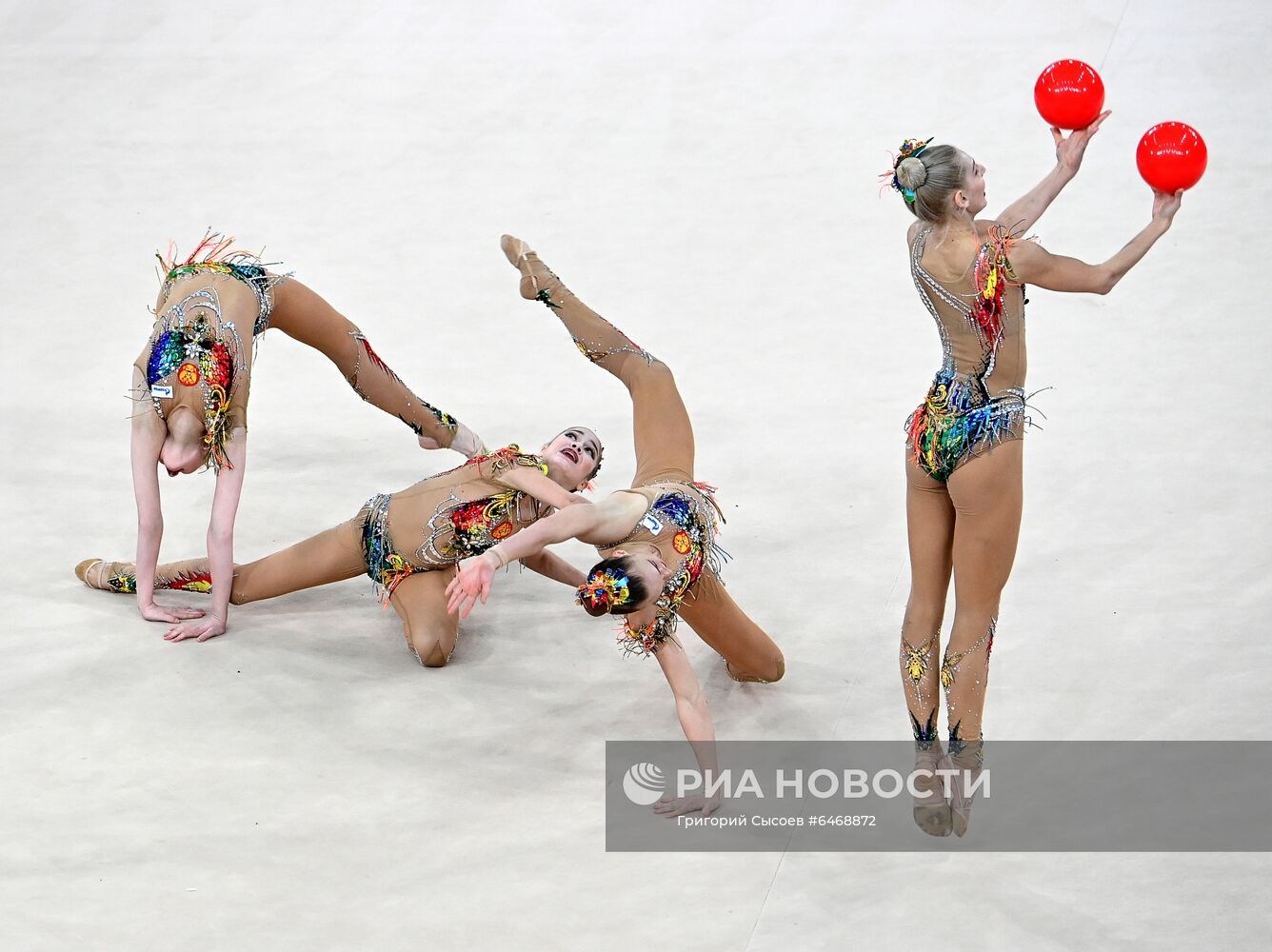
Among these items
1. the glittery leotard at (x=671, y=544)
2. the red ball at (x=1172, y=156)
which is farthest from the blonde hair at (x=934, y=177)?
the glittery leotard at (x=671, y=544)

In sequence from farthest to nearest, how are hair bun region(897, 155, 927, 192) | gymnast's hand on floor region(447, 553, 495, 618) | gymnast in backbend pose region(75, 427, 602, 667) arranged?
gymnast in backbend pose region(75, 427, 602, 667), gymnast's hand on floor region(447, 553, 495, 618), hair bun region(897, 155, 927, 192)

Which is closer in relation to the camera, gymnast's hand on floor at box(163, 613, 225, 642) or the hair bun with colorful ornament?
the hair bun with colorful ornament

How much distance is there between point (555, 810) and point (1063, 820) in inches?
52.2

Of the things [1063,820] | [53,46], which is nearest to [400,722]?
[1063,820]

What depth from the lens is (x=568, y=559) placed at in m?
5.39

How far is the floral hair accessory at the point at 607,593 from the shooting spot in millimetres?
3885

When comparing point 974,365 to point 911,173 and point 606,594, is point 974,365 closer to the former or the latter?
point 911,173

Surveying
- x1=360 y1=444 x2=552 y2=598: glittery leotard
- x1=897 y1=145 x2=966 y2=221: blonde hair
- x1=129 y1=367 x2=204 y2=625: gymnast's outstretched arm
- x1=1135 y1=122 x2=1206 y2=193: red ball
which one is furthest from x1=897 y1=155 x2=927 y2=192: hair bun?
→ x1=129 y1=367 x2=204 y2=625: gymnast's outstretched arm

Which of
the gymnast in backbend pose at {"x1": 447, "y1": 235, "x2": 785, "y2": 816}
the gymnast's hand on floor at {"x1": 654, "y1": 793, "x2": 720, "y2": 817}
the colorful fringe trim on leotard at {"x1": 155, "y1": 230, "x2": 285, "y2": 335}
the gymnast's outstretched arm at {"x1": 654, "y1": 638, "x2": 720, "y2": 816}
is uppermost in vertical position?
the colorful fringe trim on leotard at {"x1": 155, "y1": 230, "x2": 285, "y2": 335}

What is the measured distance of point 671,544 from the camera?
13.7ft

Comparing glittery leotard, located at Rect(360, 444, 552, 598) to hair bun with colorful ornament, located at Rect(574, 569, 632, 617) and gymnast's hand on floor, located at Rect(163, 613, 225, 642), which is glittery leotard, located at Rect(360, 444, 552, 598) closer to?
gymnast's hand on floor, located at Rect(163, 613, 225, 642)

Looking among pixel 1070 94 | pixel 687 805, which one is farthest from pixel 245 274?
pixel 1070 94

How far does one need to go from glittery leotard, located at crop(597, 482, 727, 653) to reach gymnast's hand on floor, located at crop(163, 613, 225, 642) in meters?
1.39

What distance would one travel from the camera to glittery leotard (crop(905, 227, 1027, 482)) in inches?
137
